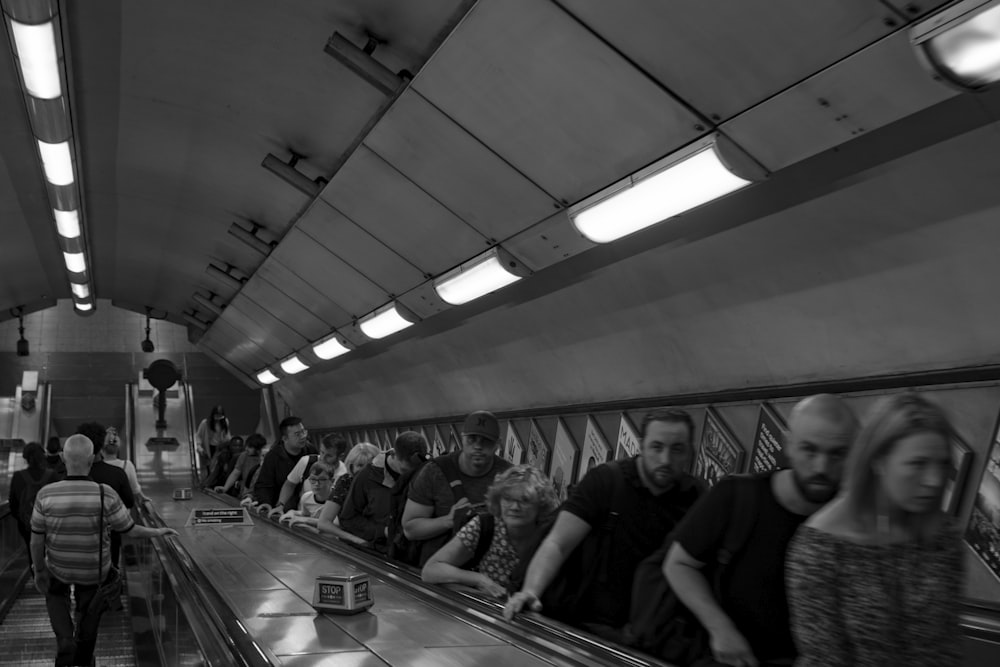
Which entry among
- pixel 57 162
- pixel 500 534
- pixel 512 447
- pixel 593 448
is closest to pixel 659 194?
pixel 500 534

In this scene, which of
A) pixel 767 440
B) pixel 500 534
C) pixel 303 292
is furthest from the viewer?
pixel 303 292

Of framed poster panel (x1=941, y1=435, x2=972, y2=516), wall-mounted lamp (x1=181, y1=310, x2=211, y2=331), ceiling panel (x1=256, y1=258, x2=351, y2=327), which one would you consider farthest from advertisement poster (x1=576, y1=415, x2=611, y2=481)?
wall-mounted lamp (x1=181, y1=310, x2=211, y2=331)

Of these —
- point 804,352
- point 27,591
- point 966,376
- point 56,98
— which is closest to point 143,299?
point 27,591

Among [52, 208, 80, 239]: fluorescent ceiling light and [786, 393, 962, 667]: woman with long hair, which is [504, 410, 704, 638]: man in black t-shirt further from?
[52, 208, 80, 239]: fluorescent ceiling light

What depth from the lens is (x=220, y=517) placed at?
959 centimetres

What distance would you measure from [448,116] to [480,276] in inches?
83.1

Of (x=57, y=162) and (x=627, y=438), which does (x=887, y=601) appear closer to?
(x=627, y=438)

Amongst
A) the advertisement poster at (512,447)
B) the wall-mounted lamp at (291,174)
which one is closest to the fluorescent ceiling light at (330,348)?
the advertisement poster at (512,447)

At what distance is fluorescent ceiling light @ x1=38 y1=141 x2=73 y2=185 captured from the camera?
10570 mm

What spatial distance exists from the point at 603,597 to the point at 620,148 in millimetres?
3018

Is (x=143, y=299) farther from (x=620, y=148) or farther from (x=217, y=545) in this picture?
(x=620, y=148)

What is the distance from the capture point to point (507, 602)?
15.3 ft

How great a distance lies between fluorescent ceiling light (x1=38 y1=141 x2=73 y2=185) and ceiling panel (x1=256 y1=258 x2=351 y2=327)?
343cm

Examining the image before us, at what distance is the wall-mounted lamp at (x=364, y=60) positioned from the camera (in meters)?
7.66
